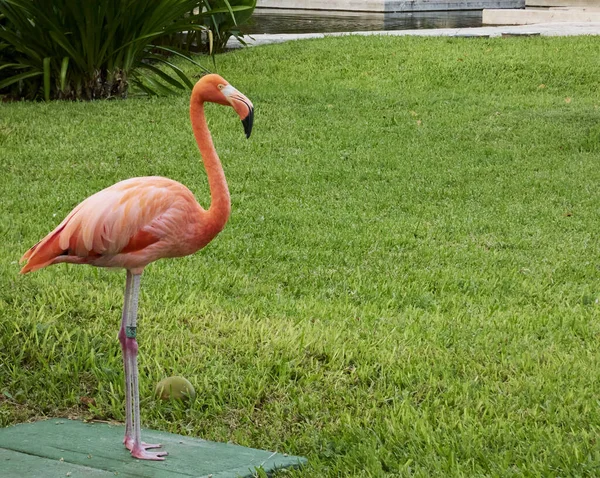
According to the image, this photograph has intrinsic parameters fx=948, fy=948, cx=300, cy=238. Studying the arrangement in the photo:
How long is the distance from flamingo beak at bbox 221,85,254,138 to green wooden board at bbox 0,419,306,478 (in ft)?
3.94

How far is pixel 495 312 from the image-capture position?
208 inches

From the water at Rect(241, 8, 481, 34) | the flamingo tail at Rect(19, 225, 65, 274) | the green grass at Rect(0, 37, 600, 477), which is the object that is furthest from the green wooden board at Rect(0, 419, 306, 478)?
the water at Rect(241, 8, 481, 34)

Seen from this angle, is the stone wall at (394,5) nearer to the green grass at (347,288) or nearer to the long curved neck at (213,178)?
the green grass at (347,288)

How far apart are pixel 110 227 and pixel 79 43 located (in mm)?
7818

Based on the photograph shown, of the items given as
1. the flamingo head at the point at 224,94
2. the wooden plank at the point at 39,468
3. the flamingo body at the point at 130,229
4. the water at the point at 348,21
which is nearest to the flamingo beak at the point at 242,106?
the flamingo head at the point at 224,94

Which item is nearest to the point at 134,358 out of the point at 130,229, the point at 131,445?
the point at 131,445

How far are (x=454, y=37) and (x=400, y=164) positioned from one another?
24.8ft

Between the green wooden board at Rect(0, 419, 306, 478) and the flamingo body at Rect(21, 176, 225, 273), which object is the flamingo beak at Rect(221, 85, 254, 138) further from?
the green wooden board at Rect(0, 419, 306, 478)

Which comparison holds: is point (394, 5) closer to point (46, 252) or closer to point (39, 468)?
point (46, 252)

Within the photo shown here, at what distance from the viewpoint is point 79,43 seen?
10.6 meters

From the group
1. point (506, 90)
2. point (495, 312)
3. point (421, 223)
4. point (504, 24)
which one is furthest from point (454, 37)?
point (495, 312)

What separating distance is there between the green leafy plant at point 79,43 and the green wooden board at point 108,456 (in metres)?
7.22

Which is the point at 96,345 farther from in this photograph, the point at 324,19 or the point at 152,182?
the point at 324,19

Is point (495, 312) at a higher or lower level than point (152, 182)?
lower
